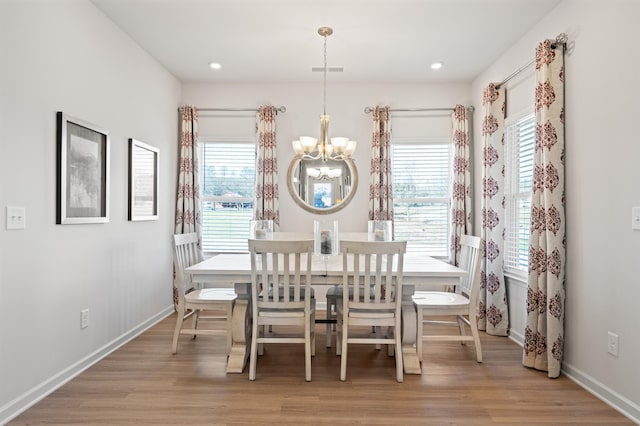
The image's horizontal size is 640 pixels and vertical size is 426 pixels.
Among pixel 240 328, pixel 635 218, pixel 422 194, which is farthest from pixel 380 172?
pixel 635 218

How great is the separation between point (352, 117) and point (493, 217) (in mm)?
1974

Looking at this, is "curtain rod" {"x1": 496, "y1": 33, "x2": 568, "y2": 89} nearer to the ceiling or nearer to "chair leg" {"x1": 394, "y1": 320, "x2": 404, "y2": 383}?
the ceiling

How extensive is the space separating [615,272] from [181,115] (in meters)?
4.39

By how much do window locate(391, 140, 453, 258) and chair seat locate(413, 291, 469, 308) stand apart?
4.94ft

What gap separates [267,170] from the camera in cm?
459

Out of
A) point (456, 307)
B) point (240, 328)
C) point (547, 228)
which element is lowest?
point (240, 328)

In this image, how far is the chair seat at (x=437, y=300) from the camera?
3.02 m

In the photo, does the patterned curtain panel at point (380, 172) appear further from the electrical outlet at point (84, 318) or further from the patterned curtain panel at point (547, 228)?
the electrical outlet at point (84, 318)

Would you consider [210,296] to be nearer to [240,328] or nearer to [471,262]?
[240,328]

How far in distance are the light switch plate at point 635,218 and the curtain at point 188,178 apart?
398 cm

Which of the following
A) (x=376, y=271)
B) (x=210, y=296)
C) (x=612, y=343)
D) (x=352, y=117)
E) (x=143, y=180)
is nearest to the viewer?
(x=612, y=343)

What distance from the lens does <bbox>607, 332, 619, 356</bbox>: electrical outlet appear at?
238 cm

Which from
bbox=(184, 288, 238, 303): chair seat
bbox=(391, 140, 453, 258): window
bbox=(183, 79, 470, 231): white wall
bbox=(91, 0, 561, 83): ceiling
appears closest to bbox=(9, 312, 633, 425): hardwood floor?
bbox=(184, 288, 238, 303): chair seat

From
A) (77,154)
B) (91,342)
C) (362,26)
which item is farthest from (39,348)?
(362,26)
